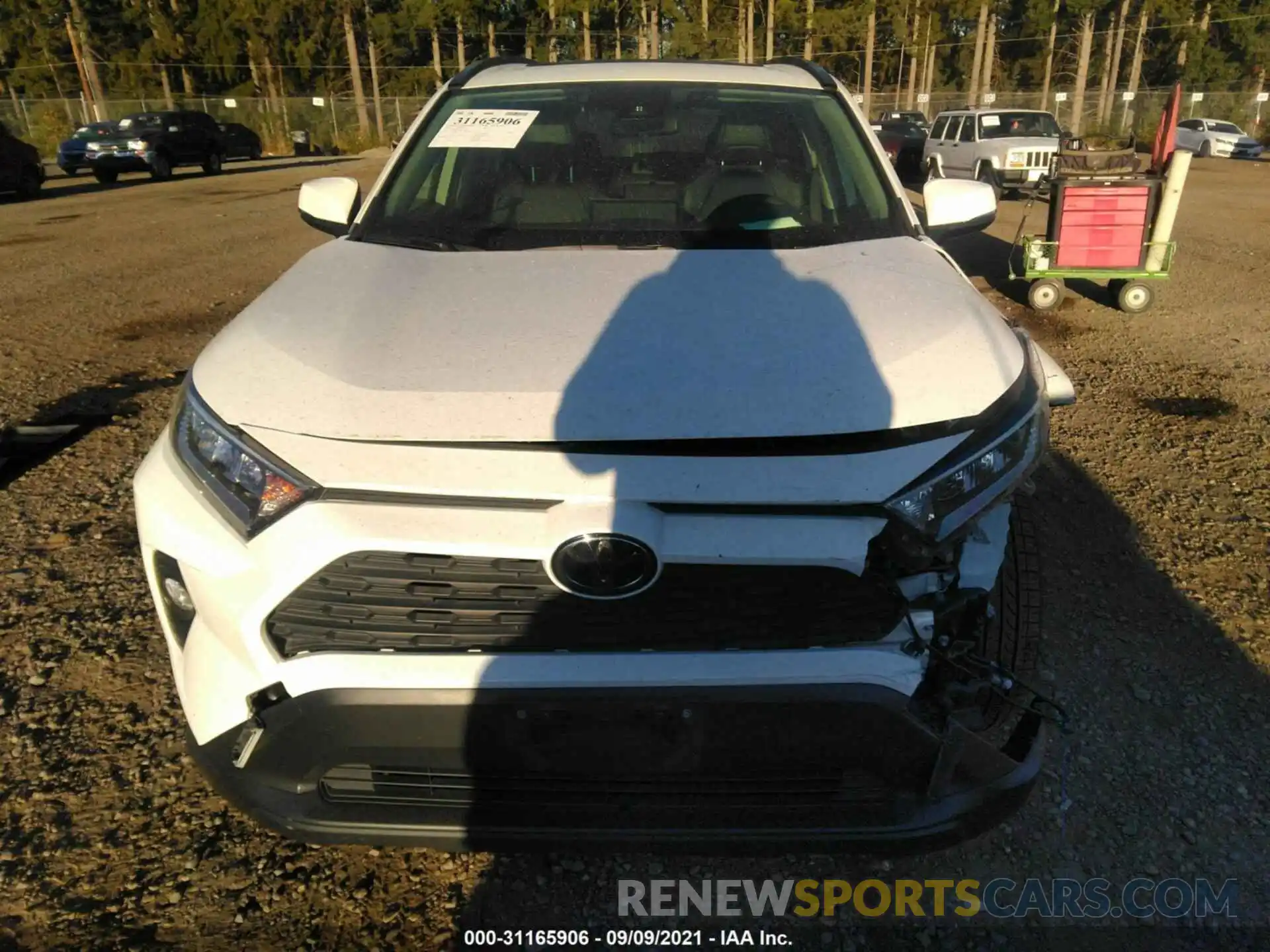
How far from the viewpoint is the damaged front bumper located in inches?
63.7

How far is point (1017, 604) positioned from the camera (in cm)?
219

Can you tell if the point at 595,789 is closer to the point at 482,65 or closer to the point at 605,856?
the point at 605,856

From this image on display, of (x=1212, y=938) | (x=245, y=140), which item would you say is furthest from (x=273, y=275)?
(x=245, y=140)

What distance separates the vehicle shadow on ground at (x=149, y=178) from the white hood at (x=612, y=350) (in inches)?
803

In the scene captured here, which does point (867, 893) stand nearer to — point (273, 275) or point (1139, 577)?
point (1139, 577)

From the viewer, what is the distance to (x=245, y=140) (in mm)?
31953

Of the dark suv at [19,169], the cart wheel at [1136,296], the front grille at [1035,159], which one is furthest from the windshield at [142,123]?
the cart wheel at [1136,296]

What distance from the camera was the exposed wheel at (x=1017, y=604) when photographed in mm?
2154

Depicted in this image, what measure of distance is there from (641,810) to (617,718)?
240 millimetres

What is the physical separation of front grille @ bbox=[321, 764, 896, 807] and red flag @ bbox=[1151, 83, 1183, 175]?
7.77m

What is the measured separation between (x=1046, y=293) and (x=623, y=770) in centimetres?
756

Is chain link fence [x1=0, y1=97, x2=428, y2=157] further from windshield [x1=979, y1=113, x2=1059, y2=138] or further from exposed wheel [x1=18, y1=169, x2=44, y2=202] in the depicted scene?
windshield [x1=979, y1=113, x2=1059, y2=138]

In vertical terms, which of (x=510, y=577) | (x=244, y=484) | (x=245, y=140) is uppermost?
(x=244, y=484)

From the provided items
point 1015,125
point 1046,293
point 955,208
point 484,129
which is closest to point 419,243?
point 484,129
